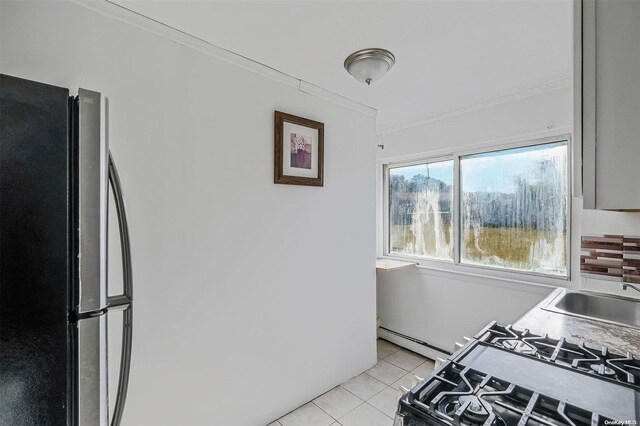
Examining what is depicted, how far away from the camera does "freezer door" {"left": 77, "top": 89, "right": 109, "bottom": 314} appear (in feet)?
2.21

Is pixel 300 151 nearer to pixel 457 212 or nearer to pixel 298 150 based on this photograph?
pixel 298 150

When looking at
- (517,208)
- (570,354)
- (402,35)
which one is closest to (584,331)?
(570,354)

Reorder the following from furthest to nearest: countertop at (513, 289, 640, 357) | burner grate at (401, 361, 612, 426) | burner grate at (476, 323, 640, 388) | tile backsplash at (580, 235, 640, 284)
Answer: tile backsplash at (580, 235, 640, 284) < countertop at (513, 289, 640, 357) < burner grate at (476, 323, 640, 388) < burner grate at (401, 361, 612, 426)

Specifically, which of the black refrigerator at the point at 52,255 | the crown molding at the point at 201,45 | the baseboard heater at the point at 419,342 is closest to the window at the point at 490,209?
the baseboard heater at the point at 419,342

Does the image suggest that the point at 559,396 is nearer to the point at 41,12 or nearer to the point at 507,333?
the point at 507,333

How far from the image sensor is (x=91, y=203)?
2.24 ft

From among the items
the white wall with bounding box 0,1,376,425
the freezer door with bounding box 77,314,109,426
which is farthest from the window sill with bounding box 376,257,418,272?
the freezer door with bounding box 77,314,109,426

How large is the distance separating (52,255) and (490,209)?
282cm

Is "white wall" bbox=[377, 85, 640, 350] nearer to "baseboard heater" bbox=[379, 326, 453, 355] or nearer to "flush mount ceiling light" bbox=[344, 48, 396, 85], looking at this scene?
"baseboard heater" bbox=[379, 326, 453, 355]

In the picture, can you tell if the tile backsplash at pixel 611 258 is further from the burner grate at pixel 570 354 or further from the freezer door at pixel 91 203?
the freezer door at pixel 91 203

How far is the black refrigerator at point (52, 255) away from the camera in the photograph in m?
0.60

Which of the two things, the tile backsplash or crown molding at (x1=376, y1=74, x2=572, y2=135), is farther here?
crown molding at (x1=376, y1=74, x2=572, y2=135)

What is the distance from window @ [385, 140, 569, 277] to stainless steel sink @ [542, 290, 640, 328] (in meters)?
0.45

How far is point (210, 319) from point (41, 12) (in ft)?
5.12
